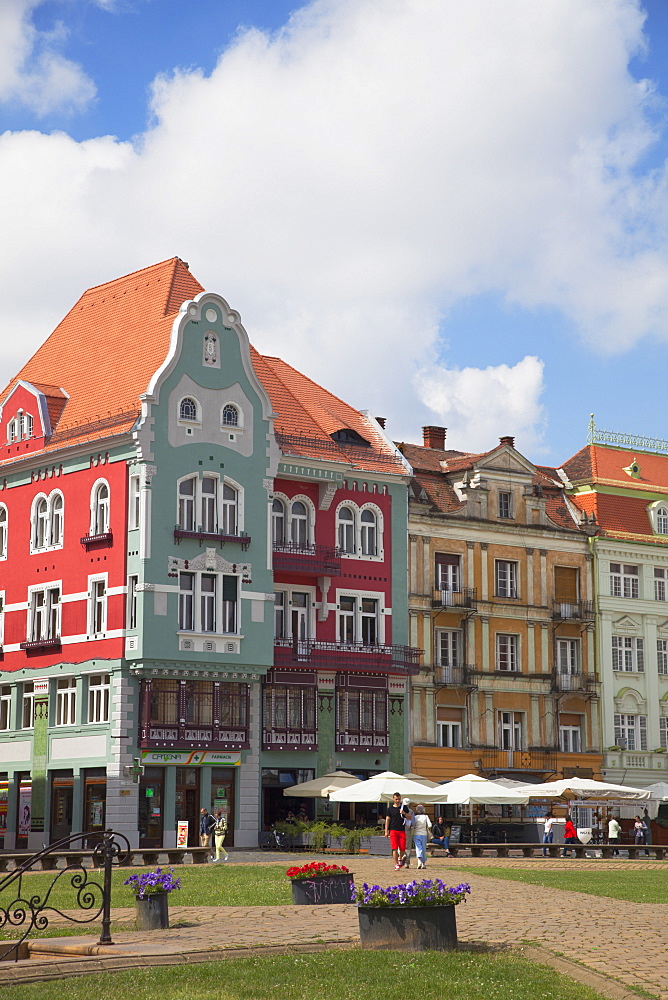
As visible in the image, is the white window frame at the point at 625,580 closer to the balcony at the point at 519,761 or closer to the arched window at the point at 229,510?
the balcony at the point at 519,761

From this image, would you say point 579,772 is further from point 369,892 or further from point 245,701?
point 369,892

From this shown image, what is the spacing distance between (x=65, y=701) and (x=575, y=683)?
81.5ft

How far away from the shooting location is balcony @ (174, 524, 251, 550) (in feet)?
199

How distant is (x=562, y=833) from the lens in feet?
214

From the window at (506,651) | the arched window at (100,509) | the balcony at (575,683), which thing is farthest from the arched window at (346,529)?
the balcony at (575,683)

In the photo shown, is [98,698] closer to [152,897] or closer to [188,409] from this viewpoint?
[188,409]

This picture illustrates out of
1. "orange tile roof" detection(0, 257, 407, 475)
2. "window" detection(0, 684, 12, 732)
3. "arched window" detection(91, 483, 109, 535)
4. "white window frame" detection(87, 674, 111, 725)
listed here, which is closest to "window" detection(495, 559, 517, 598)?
"orange tile roof" detection(0, 257, 407, 475)

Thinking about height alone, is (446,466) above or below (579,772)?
above

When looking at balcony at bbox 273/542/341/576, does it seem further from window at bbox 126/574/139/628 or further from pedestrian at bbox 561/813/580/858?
pedestrian at bbox 561/813/580/858

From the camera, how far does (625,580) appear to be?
76.9 meters

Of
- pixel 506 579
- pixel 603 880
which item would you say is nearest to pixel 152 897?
pixel 603 880

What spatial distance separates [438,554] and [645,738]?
47.7 ft

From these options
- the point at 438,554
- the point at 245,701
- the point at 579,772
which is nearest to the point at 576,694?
the point at 579,772

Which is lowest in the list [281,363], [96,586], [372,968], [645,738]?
[372,968]
